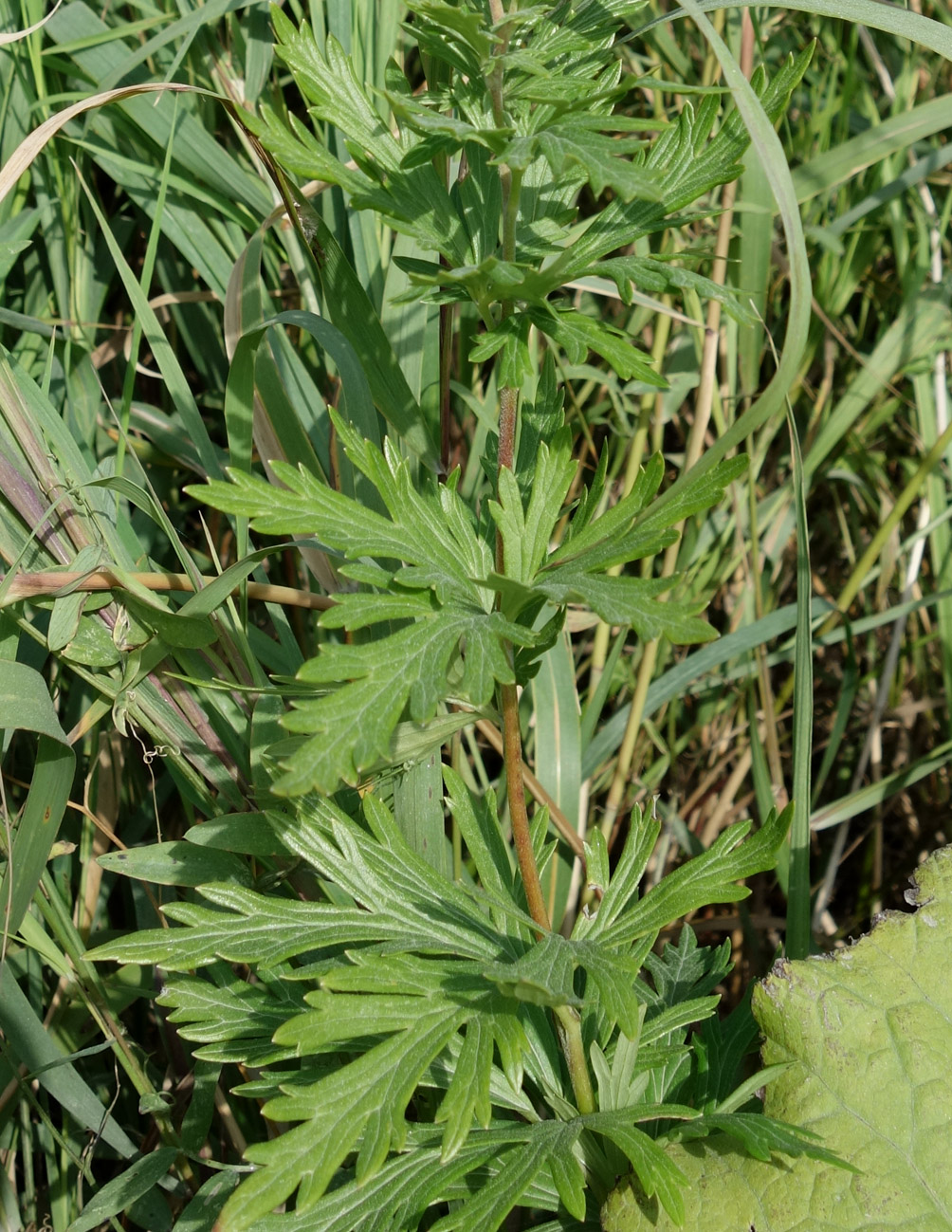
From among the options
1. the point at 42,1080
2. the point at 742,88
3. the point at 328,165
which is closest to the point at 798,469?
the point at 742,88

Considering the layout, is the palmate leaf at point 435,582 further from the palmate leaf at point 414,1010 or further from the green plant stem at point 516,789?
the palmate leaf at point 414,1010

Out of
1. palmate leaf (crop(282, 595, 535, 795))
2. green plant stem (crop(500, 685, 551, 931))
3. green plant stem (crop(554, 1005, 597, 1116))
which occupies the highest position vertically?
palmate leaf (crop(282, 595, 535, 795))

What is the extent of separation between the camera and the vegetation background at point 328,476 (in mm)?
1192

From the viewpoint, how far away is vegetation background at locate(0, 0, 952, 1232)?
1.19 meters

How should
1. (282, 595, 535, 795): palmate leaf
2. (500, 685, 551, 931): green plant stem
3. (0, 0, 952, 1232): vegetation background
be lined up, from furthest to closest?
(0, 0, 952, 1232): vegetation background
(500, 685, 551, 931): green plant stem
(282, 595, 535, 795): palmate leaf

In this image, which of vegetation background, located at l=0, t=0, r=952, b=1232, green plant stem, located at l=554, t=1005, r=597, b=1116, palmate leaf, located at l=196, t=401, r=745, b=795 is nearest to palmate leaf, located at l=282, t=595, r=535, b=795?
palmate leaf, located at l=196, t=401, r=745, b=795

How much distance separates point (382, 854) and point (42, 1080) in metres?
0.59

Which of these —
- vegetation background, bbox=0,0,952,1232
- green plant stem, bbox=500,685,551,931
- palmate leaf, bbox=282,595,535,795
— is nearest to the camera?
palmate leaf, bbox=282,595,535,795

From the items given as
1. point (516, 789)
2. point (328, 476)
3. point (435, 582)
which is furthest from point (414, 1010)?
point (328, 476)

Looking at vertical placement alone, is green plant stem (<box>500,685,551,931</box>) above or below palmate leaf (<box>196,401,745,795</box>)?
below

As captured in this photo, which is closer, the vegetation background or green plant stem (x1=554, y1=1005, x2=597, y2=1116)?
green plant stem (x1=554, y1=1005, x2=597, y2=1116)

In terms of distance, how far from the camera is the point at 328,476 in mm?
1391

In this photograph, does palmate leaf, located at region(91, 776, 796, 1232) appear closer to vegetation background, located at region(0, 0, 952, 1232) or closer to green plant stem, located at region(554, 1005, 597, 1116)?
green plant stem, located at region(554, 1005, 597, 1116)

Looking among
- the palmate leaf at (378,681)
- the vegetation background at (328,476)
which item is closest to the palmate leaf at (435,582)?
the palmate leaf at (378,681)
